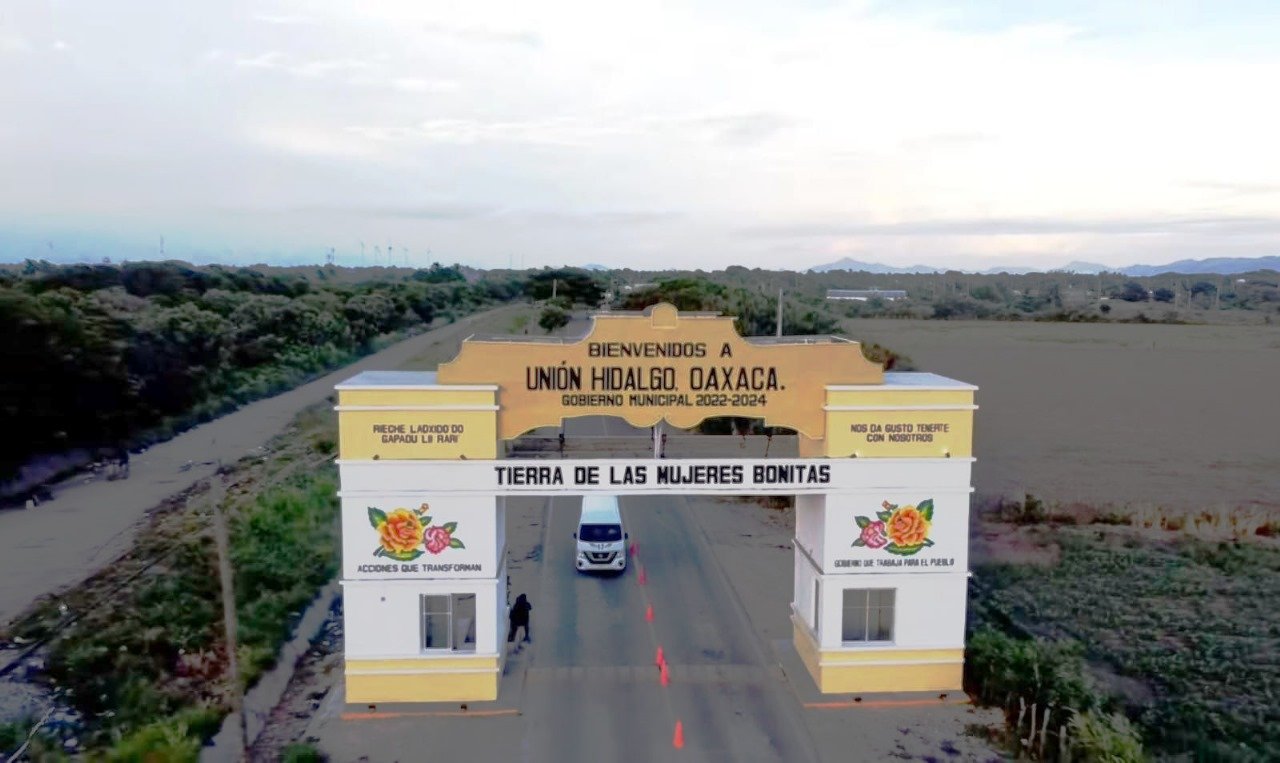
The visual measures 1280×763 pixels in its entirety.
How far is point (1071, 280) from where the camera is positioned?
531 feet

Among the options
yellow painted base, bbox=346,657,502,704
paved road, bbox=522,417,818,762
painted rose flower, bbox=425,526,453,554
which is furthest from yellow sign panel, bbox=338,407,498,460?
paved road, bbox=522,417,818,762

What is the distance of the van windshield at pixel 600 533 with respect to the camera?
76.4ft

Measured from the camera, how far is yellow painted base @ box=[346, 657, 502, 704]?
1555cm

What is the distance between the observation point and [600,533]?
23422 mm

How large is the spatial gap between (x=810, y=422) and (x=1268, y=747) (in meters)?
8.54

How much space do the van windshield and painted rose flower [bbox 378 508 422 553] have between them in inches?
325

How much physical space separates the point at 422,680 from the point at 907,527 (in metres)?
8.56

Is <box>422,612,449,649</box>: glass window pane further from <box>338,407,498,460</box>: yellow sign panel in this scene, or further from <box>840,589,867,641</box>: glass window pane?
<box>840,589,867,641</box>: glass window pane

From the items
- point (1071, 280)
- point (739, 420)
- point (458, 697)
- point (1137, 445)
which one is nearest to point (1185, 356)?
point (1137, 445)

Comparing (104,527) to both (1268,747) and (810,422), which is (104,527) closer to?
(810,422)

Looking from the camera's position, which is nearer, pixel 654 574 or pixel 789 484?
pixel 789 484

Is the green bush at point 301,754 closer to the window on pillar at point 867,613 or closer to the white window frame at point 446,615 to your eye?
the white window frame at point 446,615

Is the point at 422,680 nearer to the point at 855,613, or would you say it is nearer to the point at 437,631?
the point at 437,631

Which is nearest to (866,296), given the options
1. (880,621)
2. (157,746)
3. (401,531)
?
(880,621)
